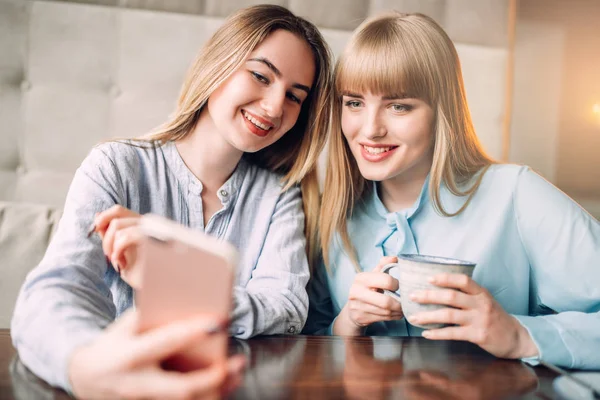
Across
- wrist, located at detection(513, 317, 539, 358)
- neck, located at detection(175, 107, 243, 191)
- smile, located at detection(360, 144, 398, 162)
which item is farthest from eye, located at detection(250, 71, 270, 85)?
wrist, located at detection(513, 317, 539, 358)

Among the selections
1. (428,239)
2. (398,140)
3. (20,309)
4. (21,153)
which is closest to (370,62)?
(398,140)

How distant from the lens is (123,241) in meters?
0.66

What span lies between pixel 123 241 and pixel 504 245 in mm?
775

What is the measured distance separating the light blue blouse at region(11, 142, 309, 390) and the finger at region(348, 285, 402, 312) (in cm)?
14

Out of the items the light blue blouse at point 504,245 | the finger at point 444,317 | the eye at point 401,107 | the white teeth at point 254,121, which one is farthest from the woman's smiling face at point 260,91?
the finger at point 444,317

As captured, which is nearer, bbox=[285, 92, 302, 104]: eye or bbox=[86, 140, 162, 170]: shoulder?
bbox=[86, 140, 162, 170]: shoulder

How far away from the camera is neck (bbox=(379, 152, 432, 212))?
1161mm

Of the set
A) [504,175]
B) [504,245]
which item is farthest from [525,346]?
[504,175]

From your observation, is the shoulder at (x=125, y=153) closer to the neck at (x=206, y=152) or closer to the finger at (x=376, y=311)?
the neck at (x=206, y=152)

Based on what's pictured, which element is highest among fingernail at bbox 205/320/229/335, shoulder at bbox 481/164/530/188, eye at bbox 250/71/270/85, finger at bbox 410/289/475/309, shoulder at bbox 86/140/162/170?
eye at bbox 250/71/270/85

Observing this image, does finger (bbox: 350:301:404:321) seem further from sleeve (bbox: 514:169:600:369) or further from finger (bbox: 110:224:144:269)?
finger (bbox: 110:224:144:269)

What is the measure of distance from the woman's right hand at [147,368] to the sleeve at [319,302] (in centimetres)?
77

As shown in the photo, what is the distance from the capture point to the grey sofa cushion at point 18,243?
1281 mm

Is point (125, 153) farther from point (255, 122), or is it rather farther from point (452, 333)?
point (452, 333)
